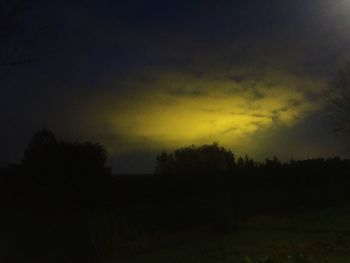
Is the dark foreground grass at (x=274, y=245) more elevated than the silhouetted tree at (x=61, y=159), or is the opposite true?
the silhouetted tree at (x=61, y=159)

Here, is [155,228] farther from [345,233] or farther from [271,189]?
[271,189]

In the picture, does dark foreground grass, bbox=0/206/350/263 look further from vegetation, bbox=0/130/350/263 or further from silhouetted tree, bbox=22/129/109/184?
silhouetted tree, bbox=22/129/109/184

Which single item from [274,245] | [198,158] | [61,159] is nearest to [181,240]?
[274,245]

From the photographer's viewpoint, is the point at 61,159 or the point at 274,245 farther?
the point at 61,159

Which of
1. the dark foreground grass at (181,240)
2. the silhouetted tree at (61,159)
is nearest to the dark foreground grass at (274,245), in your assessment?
the dark foreground grass at (181,240)

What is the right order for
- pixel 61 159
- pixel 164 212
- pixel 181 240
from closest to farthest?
pixel 181 240, pixel 164 212, pixel 61 159

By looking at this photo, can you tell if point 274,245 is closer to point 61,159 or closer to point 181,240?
point 181,240

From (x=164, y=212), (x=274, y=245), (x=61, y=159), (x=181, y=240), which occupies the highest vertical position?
(x=61, y=159)

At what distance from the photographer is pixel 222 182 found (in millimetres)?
53531

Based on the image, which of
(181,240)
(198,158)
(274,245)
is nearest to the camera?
(274,245)

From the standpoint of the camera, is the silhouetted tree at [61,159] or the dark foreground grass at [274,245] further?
the silhouetted tree at [61,159]

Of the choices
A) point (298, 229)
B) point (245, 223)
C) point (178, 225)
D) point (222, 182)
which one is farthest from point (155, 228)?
point (222, 182)

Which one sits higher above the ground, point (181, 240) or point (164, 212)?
point (164, 212)

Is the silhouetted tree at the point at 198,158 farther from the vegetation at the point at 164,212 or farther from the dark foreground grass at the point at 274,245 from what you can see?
the dark foreground grass at the point at 274,245
